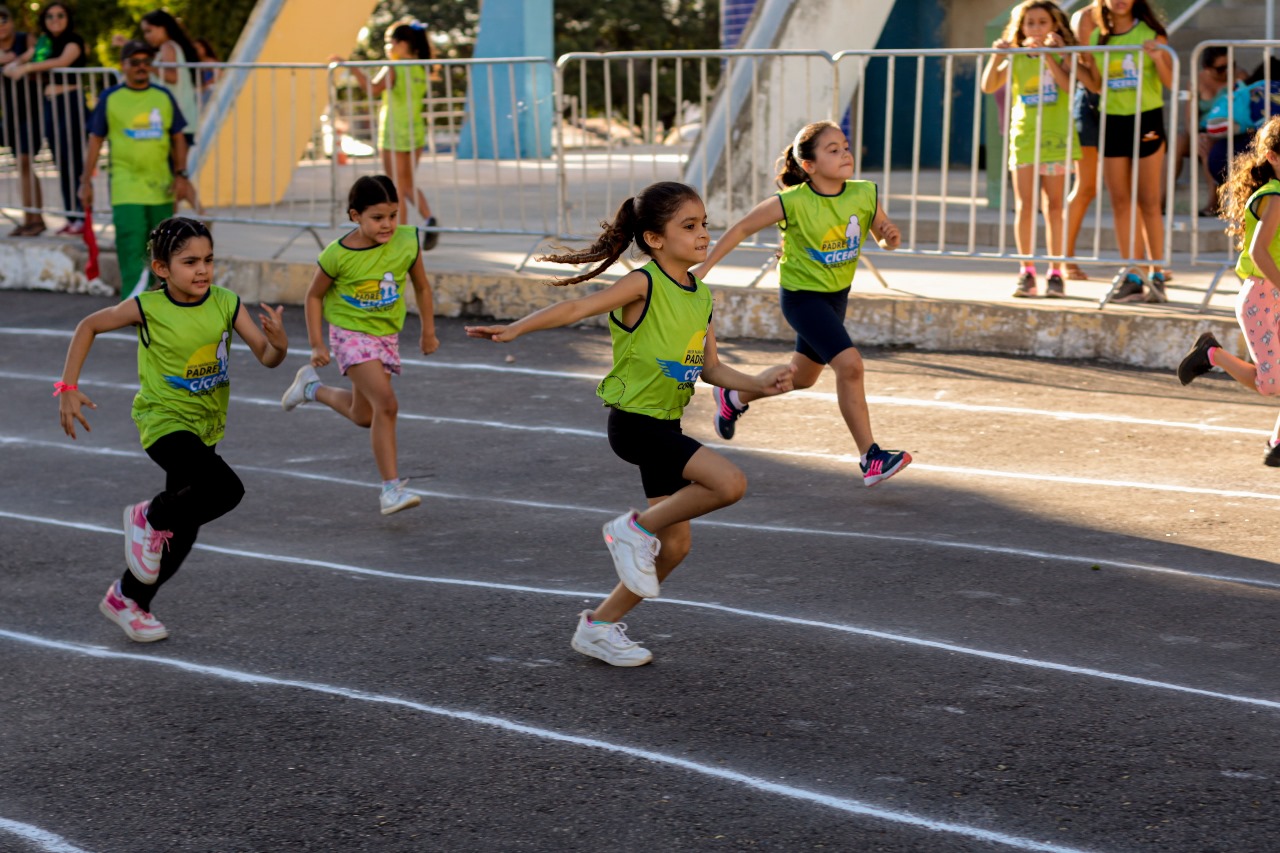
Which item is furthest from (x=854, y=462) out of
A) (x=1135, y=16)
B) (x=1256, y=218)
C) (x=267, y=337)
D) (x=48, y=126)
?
(x=48, y=126)

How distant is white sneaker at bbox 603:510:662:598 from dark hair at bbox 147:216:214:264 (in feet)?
5.87

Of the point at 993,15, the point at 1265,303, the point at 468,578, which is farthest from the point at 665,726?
the point at 993,15

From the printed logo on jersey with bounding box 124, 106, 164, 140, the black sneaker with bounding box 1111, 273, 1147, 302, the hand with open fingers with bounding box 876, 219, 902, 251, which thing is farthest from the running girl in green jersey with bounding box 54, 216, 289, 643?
the printed logo on jersey with bounding box 124, 106, 164, 140

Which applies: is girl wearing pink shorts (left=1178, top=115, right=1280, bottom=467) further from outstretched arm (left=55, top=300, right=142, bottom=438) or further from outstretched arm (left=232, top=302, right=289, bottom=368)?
outstretched arm (left=55, top=300, right=142, bottom=438)

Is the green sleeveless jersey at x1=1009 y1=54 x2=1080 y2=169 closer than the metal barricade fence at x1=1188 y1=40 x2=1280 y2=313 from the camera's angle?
No

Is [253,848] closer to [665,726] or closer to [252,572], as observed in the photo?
[665,726]

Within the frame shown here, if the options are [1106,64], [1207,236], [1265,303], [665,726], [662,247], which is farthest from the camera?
[1207,236]

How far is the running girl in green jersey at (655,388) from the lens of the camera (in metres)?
5.21

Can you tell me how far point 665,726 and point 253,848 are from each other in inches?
49.5

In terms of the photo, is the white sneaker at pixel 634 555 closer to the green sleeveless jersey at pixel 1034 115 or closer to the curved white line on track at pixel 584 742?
the curved white line on track at pixel 584 742

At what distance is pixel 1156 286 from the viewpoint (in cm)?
1067

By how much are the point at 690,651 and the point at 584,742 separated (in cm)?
86

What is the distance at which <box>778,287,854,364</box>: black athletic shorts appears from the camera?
767 cm

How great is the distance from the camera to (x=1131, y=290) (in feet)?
35.0
